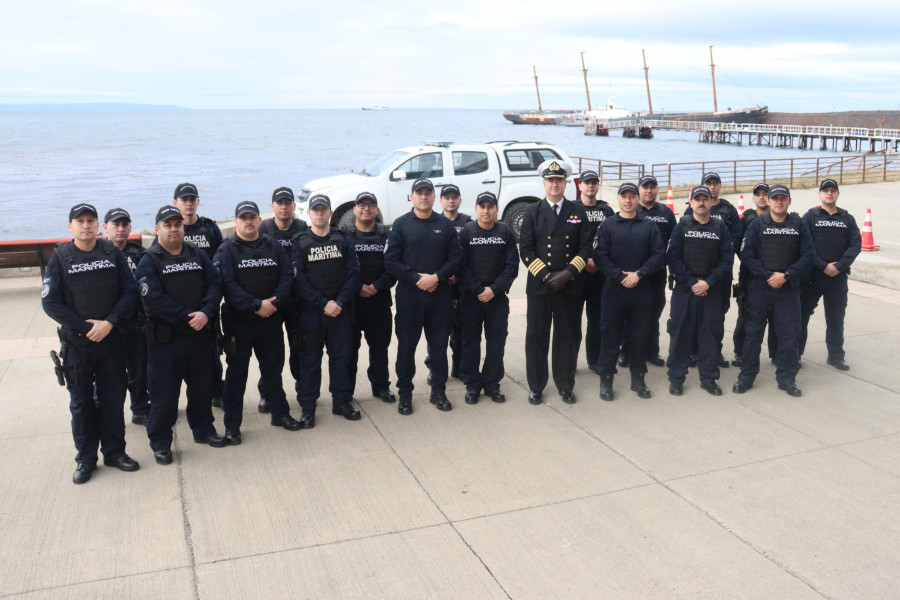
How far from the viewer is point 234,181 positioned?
42.2 m

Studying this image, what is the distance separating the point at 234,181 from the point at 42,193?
375 inches

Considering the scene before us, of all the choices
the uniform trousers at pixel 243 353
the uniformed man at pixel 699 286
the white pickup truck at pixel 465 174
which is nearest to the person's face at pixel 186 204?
the uniform trousers at pixel 243 353

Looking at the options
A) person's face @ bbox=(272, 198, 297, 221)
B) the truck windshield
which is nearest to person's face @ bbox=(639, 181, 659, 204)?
person's face @ bbox=(272, 198, 297, 221)

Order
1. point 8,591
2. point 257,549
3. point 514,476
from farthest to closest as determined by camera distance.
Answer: point 514,476
point 257,549
point 8,591

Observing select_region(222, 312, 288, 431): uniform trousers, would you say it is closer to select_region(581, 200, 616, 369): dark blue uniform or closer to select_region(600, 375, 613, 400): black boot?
select_region(600, 375, 613, 400): black boot

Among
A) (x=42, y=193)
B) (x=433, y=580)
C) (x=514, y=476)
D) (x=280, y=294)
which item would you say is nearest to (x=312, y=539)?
(x=433, y=580)

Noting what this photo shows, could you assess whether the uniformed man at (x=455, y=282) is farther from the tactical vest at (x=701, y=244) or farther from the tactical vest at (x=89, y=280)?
the tactical vest at (x=89, y=280)

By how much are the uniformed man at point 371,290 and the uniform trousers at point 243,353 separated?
72 centimetres

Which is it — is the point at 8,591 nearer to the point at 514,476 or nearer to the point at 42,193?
the point at 514,476

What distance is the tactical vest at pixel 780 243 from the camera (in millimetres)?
6520

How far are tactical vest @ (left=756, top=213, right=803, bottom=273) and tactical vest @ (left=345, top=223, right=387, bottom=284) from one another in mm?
3321

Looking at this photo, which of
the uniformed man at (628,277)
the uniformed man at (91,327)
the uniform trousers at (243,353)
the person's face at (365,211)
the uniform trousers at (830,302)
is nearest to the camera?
the uniformed man at (91,327)

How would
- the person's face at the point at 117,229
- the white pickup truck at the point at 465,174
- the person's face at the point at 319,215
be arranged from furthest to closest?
the white pickup truck at the point at 465,174 < the person's face at the point at 319,215 < the person's face at the point at 117,229

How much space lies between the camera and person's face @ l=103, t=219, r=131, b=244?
544 centimetres
